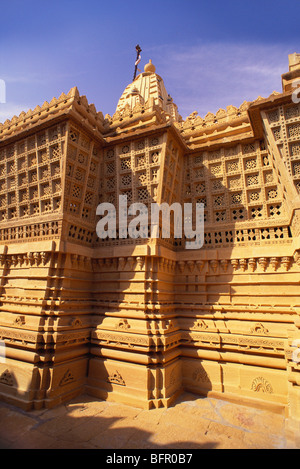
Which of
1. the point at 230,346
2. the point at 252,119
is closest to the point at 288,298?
the point at 230,346

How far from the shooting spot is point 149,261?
8.36 metres

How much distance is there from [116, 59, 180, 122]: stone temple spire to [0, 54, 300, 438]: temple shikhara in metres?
10.3

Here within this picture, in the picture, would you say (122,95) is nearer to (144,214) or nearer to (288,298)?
(144,214)

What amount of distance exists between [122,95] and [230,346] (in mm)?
19948

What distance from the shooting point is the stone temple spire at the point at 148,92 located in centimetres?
1923

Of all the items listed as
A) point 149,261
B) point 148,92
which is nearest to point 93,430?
point 149,261

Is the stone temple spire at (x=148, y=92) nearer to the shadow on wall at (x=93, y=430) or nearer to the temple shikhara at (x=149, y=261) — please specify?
the temple shikhara at (x=149, y=261)

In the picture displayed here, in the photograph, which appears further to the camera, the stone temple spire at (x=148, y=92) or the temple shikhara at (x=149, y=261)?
the stone temple spire at (x=148, y=92)

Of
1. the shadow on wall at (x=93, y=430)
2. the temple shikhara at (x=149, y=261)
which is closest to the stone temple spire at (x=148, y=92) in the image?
the temple shikhara at (x=149, y=261)

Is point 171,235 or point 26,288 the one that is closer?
point 26,288

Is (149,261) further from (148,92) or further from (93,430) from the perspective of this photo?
(148,92)

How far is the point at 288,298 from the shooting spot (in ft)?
25.4

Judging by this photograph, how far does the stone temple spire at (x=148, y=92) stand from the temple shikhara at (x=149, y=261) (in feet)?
33.7

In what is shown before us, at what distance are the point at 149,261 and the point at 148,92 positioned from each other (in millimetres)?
16703
